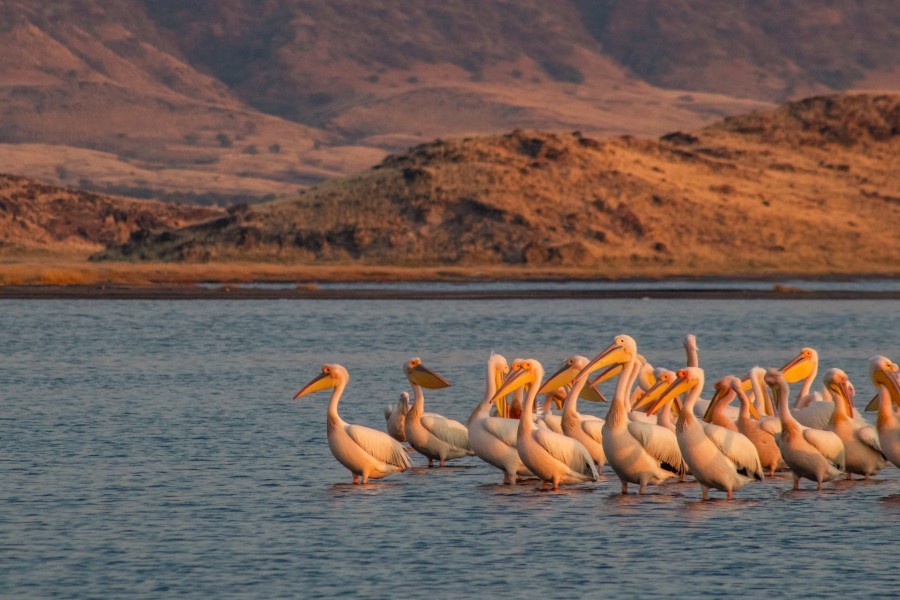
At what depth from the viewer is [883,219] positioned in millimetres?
96188

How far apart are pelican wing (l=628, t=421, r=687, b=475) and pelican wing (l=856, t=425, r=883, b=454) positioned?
2129 mm

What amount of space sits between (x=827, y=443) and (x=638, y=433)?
220 cm

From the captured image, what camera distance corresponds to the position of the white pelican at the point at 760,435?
19203mm

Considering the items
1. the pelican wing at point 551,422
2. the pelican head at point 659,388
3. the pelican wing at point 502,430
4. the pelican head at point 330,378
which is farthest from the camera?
the pelican head at point 330,378

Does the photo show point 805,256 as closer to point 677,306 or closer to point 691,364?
point 677,306

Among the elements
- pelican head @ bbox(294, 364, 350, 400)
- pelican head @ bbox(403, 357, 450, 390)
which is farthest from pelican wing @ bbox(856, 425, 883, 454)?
pelican head @ bbox(294, 364, 350, 400)

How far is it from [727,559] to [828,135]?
104 metres

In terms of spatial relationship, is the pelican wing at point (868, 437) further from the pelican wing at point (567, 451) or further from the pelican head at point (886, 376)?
the pelican wing at point (567, 451)

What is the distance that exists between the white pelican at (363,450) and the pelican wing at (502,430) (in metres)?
1.22

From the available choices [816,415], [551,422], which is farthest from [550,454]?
[816,415]

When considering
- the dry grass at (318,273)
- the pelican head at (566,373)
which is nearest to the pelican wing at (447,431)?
the pelican head at (566,373)

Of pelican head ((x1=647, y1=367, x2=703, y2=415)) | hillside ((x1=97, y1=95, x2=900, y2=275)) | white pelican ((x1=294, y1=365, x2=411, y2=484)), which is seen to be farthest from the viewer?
hillside ((x1=97, y1=95, x2=900, y2=275))

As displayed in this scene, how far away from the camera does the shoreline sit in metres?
59.9

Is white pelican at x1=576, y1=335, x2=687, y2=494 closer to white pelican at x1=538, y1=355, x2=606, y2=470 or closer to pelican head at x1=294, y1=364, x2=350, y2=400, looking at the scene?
white pelican at x1=538, y1=355, x2=606, y2=470
